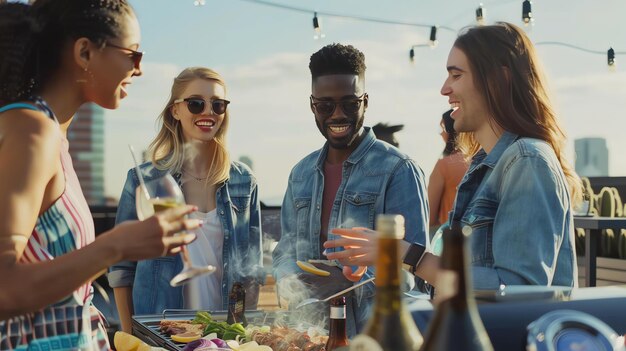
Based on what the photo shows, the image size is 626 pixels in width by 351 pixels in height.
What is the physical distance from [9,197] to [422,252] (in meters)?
1.25

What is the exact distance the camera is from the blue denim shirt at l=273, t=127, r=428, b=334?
10.8 ft

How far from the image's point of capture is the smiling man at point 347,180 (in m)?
3.30

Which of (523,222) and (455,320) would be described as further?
(523,222)

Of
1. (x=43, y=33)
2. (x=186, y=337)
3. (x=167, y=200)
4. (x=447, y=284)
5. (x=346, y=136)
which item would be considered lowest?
(x=186, y=337)

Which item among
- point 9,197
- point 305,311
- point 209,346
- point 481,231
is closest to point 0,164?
point 9,197

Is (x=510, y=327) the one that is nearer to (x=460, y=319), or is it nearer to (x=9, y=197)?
(x=460, y=319)

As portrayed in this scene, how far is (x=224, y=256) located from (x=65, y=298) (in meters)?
2.16

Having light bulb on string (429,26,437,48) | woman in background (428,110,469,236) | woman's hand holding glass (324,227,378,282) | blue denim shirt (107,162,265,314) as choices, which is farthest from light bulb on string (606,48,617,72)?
woman's hand holding glass (324,227,378,282)

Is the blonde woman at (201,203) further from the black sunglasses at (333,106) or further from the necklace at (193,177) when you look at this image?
the black sunglasses at (333,106)

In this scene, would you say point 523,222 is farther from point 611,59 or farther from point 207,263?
point 611,59

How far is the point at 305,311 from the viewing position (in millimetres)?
3066

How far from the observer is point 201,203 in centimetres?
379

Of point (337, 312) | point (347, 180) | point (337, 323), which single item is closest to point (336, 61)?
point (347, 180)

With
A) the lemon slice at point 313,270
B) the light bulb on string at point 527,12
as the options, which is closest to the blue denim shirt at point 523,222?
the lemon slice at point 313,270
